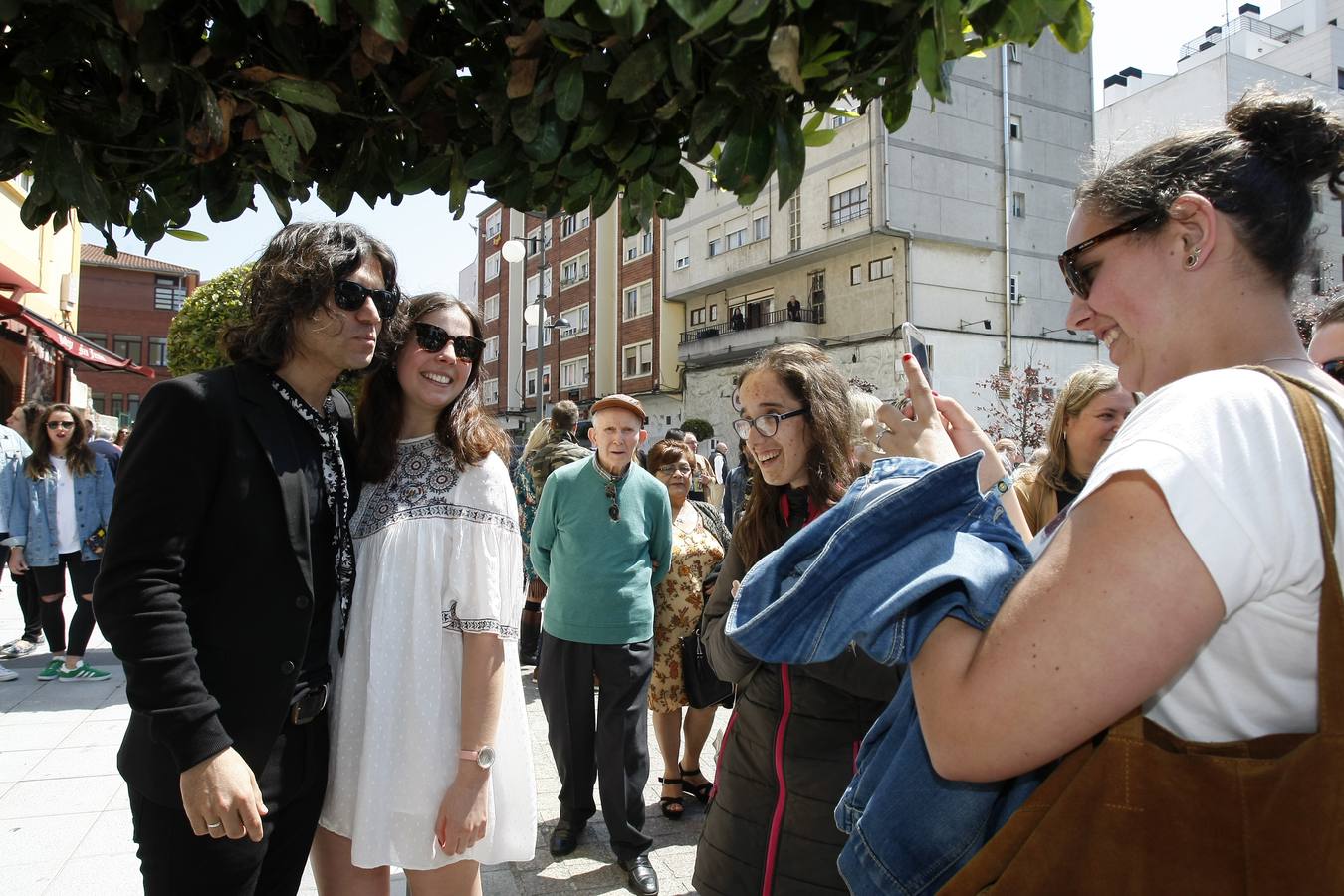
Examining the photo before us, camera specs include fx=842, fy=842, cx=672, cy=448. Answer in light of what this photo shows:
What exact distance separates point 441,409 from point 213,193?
3.50 feet

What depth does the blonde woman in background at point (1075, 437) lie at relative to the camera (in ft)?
11.1

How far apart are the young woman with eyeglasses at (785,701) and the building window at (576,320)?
117 feet

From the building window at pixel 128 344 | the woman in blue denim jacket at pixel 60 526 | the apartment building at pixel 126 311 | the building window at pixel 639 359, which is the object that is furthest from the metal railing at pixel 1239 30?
the building window at pixel 128 344

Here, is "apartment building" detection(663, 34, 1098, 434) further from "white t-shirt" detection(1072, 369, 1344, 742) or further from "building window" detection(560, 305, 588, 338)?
"white t-shirt" detection(1072, 369, 1344, 742)

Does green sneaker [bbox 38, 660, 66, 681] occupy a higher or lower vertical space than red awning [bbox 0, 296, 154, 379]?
lower

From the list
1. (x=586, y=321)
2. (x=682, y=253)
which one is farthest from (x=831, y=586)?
(x=586, y=321)

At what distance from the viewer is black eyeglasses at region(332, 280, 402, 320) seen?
209cm

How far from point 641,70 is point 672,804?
14.1 ft

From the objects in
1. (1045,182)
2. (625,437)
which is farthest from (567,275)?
(625,437)

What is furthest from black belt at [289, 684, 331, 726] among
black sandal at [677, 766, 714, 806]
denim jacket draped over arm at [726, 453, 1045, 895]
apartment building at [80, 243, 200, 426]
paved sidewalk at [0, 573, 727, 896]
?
apartment building at [80, 243, 200, 426]

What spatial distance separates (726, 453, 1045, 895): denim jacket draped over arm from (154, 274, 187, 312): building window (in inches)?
2279

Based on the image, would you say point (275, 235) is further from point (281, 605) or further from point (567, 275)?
A: point (567, 275)

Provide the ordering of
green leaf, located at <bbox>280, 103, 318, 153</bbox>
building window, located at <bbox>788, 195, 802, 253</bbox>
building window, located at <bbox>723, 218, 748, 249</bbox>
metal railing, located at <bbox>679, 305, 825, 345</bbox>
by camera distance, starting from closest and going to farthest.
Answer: green leaf, located at <bbox>280, 103, 318, 153</bbox>
metal railing, located at <bbox>679, 305, 825, 345</bbox>
building window, located at <bbox>788, 195, 802, 253</bbox>
building window, located at <bbox>723, 218, 748, 249</bbox>

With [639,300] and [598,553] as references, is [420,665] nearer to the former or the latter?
[598,553]
